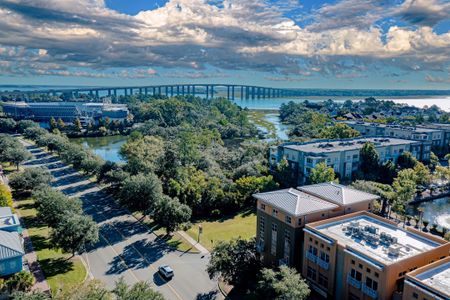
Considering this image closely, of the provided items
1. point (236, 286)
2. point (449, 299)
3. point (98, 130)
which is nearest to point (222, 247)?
point (236, 286)

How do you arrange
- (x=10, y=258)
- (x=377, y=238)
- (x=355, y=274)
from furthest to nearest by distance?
(x=10, y=258) → (x=377, y=238) → (x=355, y=274)

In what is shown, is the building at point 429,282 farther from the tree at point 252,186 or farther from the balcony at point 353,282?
the tree at point 252,186

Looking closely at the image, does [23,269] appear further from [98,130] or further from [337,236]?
[98,130]

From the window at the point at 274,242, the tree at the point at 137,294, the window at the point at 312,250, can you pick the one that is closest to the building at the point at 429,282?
the window at the point at 312,250

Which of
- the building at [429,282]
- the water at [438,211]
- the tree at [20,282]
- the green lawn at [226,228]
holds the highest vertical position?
the building at [429,282]

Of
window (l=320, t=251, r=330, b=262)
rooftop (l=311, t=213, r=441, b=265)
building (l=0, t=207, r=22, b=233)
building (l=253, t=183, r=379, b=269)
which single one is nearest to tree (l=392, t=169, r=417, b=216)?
building (l=253, t=183, r=379, b=269)

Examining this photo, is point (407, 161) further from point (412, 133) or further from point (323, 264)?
point (323, 264)

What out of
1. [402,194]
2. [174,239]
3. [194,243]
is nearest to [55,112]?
[174,239]
